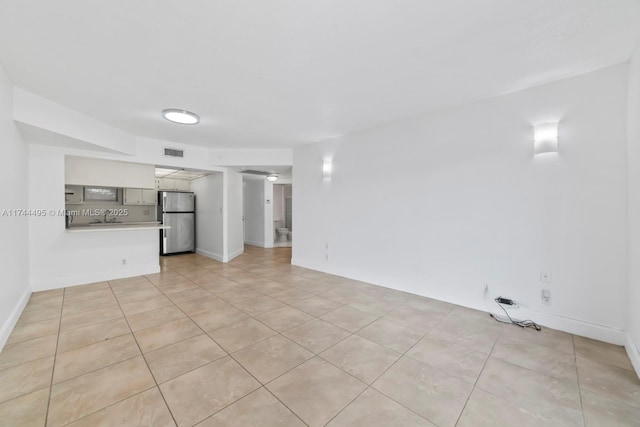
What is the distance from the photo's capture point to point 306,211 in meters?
5.11

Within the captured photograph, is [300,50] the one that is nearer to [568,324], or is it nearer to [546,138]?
[546,138]

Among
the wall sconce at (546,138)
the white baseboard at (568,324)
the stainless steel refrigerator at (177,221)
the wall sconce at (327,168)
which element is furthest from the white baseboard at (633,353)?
the stainless steel refrigerator at (177,221)

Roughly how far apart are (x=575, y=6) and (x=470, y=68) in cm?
74

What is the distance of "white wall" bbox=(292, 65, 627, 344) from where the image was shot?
232cm

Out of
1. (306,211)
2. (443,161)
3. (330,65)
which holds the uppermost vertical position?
(330,65)

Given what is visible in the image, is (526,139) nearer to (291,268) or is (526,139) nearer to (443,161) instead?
(443,161)

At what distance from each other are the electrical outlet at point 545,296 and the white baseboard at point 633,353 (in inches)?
21.3

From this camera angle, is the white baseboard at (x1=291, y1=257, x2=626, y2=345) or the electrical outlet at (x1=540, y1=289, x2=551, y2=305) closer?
the white baseboard at (x1=291, y1=257, x2=626, y2=345)

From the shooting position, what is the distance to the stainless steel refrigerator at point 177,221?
20.6 feet

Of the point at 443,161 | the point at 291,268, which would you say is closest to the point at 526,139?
the point at 443,161

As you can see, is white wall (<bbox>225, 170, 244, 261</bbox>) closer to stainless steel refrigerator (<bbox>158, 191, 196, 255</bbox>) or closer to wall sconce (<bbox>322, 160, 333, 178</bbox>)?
stainless steel refrigerator (<bbox>158, 191, 196, 255</bbox>)

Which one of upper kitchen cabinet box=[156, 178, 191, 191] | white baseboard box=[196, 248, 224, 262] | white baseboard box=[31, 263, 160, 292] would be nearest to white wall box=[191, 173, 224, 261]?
white baseboard box=[196, 248, 224, 262]

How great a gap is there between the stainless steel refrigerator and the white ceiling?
3.50m

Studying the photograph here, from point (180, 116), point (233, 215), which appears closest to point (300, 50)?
point (180, 116)
